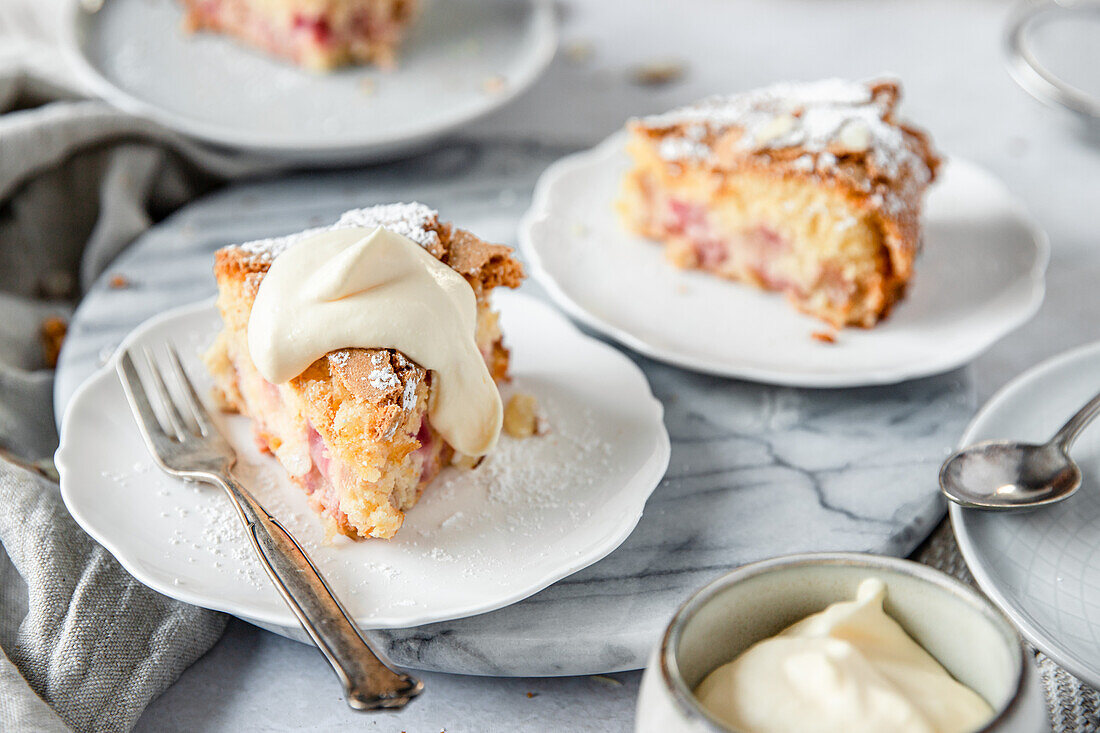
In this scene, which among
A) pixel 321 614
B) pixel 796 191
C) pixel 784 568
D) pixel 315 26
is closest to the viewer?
pixel 784 568

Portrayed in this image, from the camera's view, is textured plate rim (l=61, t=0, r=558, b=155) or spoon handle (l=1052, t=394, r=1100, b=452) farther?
textured plate rim (l=61, t=0, r=558, b=155)

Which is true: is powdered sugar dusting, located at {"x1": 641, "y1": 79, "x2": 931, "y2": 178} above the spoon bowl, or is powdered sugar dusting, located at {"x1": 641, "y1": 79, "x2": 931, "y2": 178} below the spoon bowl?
above

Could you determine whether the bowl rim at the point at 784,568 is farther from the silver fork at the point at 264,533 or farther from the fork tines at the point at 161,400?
the fork tines at the point at 161,400

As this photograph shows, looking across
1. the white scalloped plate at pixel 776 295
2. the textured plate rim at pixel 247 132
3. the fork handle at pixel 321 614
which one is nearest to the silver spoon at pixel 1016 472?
the white scalloped plate at pixel 776 295

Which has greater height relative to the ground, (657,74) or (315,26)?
(315,26)

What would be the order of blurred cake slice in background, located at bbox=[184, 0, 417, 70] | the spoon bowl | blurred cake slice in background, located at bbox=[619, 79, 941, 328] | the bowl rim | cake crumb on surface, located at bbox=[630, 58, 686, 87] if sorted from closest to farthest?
the bowl rim
the spoon bowl
blurred cake slice in background, located at bbox=[619, 79, 941, 328]
blurred cake slice in background, located at bbox=[184, 0, 417, 70]
cake crumb on surface, located at bbox=[630, 58, 686, 87]

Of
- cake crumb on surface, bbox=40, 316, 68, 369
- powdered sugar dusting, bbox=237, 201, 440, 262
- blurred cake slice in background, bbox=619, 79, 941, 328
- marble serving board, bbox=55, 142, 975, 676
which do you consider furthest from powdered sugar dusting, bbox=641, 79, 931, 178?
cake crumb on surface, bbox=40, 316, 68, 369

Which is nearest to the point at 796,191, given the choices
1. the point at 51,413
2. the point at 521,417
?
the point at 521,417

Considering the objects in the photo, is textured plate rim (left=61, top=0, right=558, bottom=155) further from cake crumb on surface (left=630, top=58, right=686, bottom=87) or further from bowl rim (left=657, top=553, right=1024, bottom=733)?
bowl rim (left=657, top=553, right=1024, bottom=733)

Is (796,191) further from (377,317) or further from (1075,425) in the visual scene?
(377,317)
